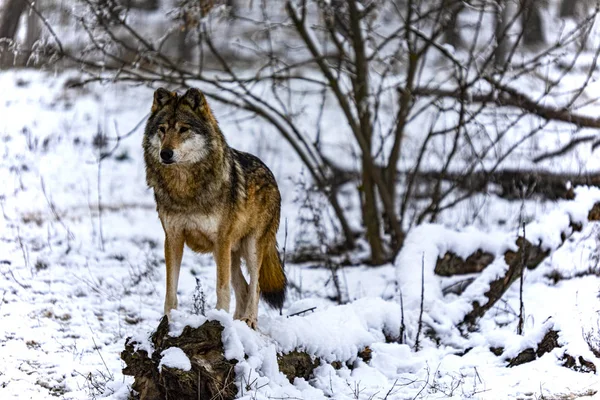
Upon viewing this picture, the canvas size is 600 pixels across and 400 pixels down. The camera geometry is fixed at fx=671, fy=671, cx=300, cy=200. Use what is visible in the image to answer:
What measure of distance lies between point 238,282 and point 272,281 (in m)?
0.31

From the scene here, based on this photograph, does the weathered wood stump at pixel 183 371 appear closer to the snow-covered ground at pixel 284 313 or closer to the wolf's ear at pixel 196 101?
the snow-covered ground at pixel 284 313

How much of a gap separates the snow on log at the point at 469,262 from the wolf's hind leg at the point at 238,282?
5.09 ft

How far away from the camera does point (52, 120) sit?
595 inches

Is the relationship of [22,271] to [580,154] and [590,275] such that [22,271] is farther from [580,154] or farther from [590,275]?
[580,154]

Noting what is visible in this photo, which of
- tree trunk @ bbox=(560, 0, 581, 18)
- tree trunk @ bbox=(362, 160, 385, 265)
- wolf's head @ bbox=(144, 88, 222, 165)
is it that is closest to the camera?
wolf's head @ bbox=(144, 88, 222, 165)

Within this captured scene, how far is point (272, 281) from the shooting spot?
6086 millimetres

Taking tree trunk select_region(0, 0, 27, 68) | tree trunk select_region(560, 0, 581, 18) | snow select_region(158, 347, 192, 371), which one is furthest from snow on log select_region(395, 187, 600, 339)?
tree trunk select_region(560, 0, 581, 18)

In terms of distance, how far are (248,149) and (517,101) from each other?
694 centimetres

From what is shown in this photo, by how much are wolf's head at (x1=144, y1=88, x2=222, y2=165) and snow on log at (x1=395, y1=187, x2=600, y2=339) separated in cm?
253

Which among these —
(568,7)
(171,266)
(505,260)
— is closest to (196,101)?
(171,266)

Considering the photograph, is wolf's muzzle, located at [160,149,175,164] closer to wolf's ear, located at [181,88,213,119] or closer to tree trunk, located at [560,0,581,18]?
wolf's ear, located at [181,88,213,119]

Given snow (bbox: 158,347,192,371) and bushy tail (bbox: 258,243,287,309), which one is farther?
bushy tail (bbox: 258,243,287,309)

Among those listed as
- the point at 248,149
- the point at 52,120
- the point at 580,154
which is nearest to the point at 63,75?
the point at 52,120

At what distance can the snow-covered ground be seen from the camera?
15.9ft
